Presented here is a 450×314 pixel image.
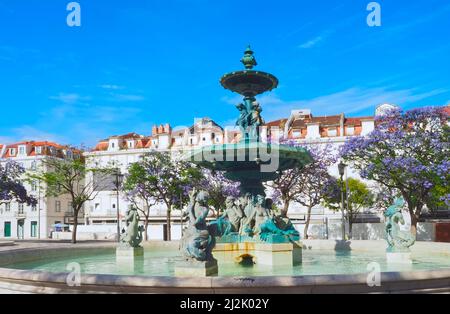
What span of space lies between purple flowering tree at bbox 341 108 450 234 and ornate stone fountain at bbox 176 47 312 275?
1483 centimetres

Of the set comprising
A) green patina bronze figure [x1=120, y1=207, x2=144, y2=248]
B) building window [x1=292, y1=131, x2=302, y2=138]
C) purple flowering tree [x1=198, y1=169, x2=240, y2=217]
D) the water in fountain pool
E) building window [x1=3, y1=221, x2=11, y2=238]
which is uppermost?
building window [x1=292, y1=131, x2=302, y2=138]

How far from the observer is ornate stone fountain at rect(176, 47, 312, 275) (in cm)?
1384

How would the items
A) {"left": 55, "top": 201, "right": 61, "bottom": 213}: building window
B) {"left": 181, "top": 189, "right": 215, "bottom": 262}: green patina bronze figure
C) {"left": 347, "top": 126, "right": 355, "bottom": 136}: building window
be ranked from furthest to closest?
{"left": 55, "top": 201, "right": 61, "bottom": 213}: building window, {"left": 347, "top": 126, "right": 355, "bottom": 136}: building window, {"left": 181, "top": 189, "right": 215, "bottom": 262}: green patina bronze figure

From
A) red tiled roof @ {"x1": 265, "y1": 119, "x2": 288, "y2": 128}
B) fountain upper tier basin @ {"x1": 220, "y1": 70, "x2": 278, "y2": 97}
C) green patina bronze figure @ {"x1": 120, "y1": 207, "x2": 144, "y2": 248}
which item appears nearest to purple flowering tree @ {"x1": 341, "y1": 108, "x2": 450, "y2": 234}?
fountain upper tier basin @ {"x1": 220, "y1": 70, "x2": 278, "y2": 97}

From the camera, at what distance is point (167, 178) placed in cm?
3781

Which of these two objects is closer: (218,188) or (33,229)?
(218,188)

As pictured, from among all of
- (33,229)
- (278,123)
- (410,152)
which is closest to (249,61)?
(410,152)

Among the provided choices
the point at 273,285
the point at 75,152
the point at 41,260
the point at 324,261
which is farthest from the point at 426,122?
the point at 75,152

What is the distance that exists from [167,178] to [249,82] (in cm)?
2341

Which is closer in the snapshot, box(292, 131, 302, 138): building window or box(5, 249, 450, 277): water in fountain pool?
box(5, 249, 450, 277): water in fountain pool

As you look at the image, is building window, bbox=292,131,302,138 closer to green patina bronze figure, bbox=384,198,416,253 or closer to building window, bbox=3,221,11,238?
building window, bbox=3,221,11,238

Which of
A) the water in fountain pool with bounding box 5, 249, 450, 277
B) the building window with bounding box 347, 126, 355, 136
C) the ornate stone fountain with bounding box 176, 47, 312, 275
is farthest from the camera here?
the building window with bounding box 347, 126, 355, 136

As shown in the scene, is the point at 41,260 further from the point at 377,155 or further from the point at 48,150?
the point at 48,150

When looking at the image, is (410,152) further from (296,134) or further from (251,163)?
(296,134)
